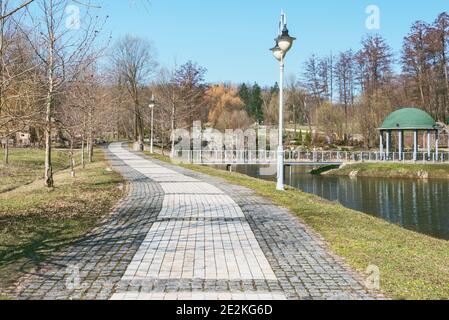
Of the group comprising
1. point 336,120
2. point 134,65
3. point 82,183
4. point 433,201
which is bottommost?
point 433,201

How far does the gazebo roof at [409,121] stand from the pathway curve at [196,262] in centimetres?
3402

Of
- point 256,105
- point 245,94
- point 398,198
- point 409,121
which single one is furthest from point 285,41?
point 245,94

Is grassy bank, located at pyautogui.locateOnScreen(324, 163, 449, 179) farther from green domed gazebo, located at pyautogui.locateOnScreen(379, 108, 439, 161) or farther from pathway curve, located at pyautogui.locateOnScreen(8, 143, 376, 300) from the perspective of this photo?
pathway curve, located at pyautogui.locateOnScreen(8, 143, 376, 300)

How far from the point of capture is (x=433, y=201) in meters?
23.3

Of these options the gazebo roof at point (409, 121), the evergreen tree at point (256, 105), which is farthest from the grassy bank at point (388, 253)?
the evergreen tree at point (256, 105)

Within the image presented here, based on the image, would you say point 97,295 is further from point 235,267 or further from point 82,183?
point 82,183

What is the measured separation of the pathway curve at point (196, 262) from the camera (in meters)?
4.91

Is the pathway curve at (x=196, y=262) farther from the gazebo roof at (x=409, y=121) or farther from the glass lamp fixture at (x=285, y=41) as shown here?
the gazebo roof at (x=409, y=121)

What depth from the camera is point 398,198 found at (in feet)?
81.5

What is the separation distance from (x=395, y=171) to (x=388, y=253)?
114 ft

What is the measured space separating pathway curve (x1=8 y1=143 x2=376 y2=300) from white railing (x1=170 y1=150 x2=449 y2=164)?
2627 centimetres
